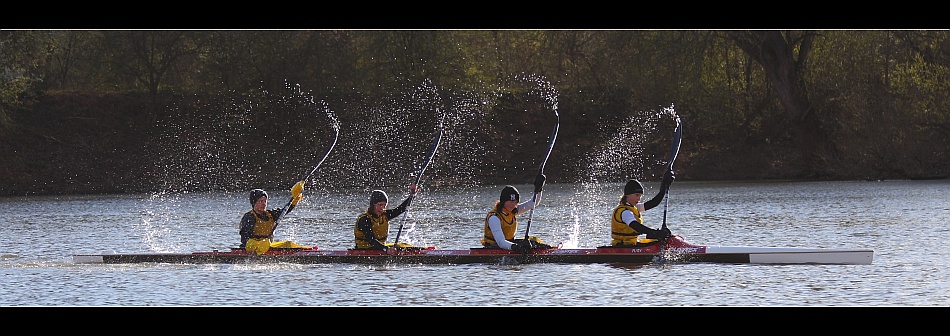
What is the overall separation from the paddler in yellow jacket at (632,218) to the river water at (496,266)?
41 cm

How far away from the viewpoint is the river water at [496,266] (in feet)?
55.1

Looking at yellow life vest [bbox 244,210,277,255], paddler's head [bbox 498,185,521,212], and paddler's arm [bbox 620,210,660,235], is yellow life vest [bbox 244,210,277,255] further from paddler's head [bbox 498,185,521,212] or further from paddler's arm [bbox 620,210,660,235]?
paddler's arm [bbox 620,210,660,235]

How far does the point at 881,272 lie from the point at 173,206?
24.9 m

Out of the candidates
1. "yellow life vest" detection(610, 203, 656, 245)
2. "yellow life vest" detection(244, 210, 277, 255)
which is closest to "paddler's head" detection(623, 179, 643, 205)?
"yellow life vest" detection(610, 203, 656, 245)

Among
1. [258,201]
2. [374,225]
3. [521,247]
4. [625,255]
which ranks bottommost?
[625,255]

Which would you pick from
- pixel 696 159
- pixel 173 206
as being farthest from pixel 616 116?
pixel 173 206

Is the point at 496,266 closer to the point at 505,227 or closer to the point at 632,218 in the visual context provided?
the point at 505,227

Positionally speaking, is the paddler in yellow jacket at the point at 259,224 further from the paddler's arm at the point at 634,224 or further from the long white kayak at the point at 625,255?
the paddler's arm at the point at 634,224

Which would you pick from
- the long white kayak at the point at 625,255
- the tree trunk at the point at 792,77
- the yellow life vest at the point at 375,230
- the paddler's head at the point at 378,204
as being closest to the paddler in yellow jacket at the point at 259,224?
the long white kayak at the point at 625,255

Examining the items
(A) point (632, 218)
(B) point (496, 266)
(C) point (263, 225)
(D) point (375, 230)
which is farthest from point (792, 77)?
(C) point (263, 225)

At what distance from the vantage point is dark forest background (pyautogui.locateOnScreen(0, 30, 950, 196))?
43.2 m

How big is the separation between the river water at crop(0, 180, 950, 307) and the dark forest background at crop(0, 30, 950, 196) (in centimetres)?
304

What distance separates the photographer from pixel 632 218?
721 inches

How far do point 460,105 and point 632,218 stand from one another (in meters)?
31.2
